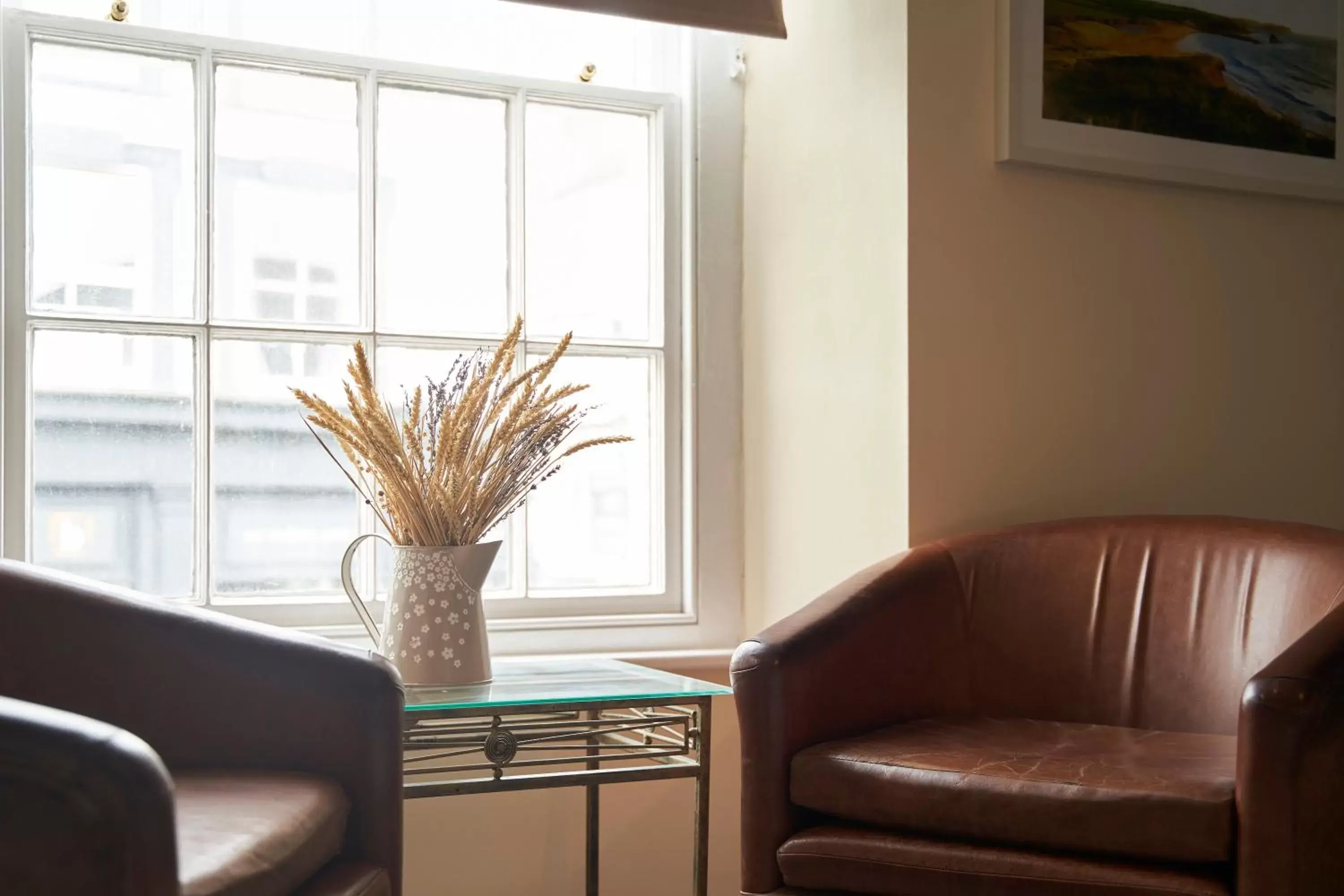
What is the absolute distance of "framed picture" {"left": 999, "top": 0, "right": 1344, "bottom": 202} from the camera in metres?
2.60

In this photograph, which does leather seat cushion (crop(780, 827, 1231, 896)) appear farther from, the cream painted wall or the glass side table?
the cream painted wall

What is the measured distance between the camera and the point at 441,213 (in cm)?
274

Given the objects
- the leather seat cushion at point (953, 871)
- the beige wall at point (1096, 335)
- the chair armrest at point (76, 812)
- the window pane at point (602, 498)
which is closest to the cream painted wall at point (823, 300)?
the beige wall at point (1096, 335)

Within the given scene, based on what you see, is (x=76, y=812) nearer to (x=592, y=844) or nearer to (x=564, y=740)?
(x=564, y=740)

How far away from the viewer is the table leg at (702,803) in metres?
2.13

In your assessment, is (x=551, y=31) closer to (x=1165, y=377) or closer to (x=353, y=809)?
(x=1165, y=377)

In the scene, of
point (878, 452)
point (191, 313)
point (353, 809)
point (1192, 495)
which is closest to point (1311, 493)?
point (1192, 495)

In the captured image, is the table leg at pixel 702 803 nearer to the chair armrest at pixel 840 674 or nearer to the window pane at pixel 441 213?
the chair armrest at pixel 840 674

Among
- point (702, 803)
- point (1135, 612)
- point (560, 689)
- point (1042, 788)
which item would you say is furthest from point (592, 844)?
point (1135, 612)

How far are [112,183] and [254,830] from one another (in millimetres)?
1516

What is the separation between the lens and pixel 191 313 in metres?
2.52

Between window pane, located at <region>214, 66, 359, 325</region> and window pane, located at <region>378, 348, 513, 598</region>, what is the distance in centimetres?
11

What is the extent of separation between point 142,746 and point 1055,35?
221 cm

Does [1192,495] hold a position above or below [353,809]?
above
